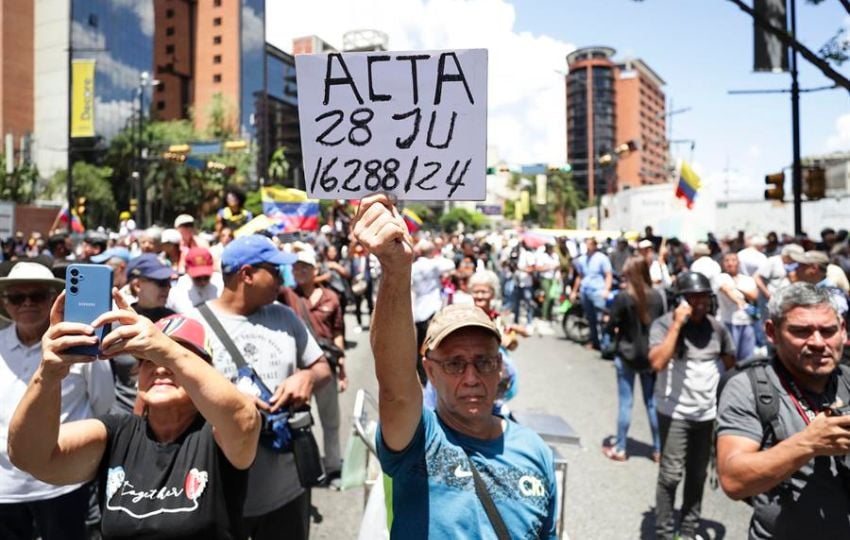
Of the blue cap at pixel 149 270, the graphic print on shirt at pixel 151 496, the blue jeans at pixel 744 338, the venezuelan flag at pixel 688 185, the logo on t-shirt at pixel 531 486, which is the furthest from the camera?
the venezuelan flag at pixel 688 185

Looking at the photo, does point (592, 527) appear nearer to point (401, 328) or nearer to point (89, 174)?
point (401, 328)

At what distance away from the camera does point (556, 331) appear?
50.3 feet

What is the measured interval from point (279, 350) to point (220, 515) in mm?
1185

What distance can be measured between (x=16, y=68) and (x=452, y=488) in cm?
7231

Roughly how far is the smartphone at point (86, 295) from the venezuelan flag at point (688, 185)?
11.8 metres

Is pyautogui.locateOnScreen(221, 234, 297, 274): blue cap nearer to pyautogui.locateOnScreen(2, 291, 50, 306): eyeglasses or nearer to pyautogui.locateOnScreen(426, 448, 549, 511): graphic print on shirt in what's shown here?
pyautogui.locateOnScreen(2, 291, 50, 306): eyeglasses

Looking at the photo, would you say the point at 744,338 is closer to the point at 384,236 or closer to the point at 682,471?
the point at 682,471

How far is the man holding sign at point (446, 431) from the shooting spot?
1.76 m

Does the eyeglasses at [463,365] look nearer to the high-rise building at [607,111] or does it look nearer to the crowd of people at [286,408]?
the crowd of people at [286,408]

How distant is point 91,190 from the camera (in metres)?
49.8

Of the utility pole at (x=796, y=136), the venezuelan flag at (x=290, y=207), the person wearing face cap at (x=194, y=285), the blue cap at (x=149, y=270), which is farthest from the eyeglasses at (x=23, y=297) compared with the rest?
the utility pole at (x=796, y=136)

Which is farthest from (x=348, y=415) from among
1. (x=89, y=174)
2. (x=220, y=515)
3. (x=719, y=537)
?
(x=89, y=174)

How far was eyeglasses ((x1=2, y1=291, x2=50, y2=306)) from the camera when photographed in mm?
3256

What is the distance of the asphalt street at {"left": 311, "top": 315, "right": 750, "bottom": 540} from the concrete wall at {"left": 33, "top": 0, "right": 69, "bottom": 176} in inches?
2461
